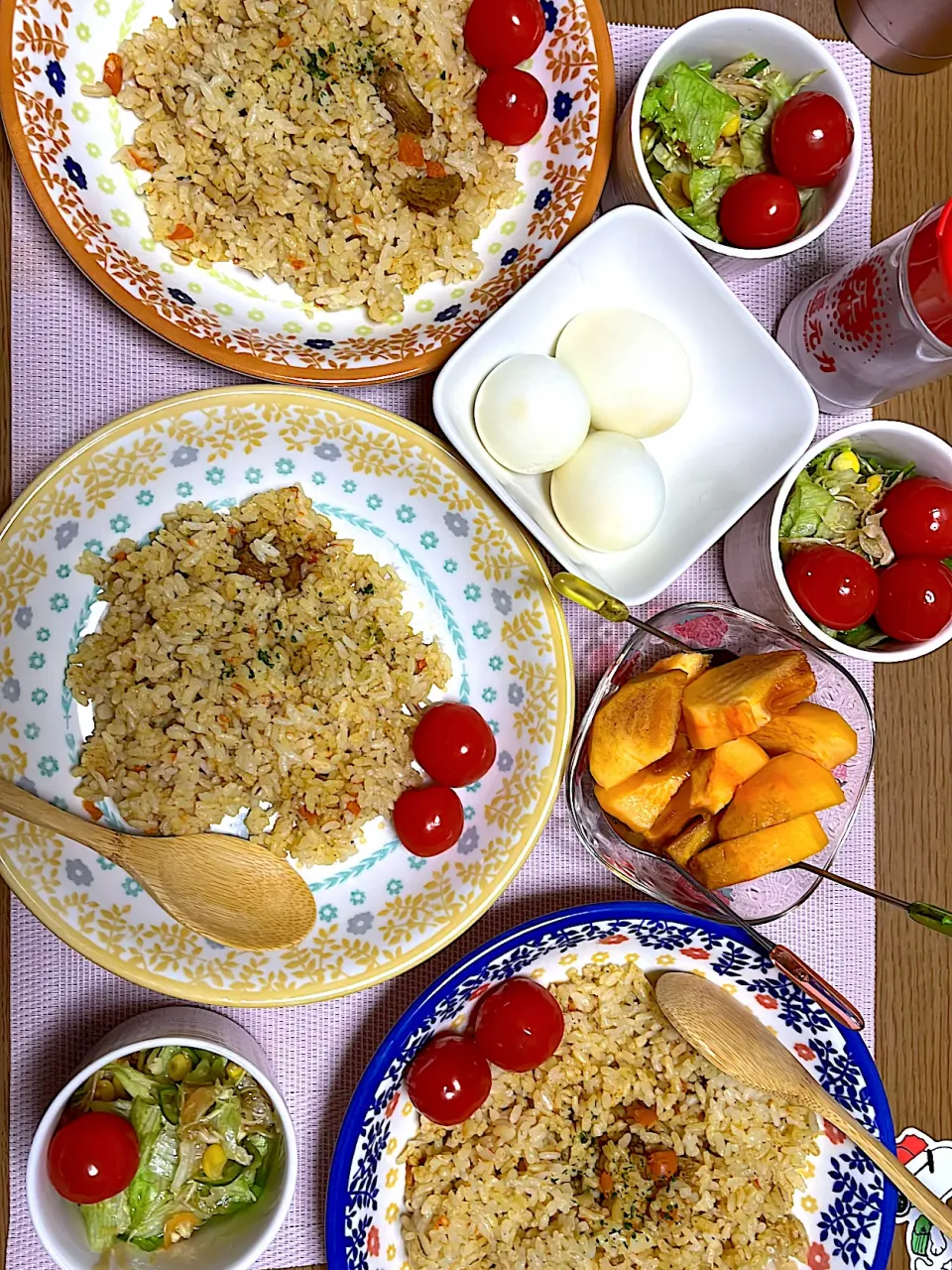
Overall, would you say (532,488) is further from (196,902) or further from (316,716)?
(196,902)

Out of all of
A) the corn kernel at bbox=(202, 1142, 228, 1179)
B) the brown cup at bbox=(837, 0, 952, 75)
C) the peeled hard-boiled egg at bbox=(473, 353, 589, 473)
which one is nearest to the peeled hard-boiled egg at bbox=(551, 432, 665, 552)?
the peeled hard-boiled egg at bbox=(473, 353, 589, 473)

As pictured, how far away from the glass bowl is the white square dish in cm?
9

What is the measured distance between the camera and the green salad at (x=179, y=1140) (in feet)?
3.47

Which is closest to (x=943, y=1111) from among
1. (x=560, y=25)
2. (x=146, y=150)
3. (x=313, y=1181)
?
(x=313, y=1181)

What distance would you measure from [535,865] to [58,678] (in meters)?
0.58

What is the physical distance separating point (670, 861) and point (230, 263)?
80cm

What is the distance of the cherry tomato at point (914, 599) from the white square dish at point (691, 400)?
0.18 meters

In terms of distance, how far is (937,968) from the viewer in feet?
4.24

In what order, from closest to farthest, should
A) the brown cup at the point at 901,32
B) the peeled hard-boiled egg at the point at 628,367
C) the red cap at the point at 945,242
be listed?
1. the red cap at the point at 945,242
2. the peeled hard-boiled egg at the point at 628,367
3. the brown cup at the point at 901,32

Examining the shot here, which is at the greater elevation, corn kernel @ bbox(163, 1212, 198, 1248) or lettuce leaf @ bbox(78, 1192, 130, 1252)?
lettuce leaf @ bbox(78, 1192, 130, 1252)

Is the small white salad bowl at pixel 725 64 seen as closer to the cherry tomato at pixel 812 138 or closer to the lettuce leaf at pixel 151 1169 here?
Result: the cherry tomato at pixel 812 138

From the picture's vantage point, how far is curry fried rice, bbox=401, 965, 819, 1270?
1.13 m

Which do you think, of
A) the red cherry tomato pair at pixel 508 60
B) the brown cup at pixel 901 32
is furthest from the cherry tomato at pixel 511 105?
the brown cup at pixel 901 32

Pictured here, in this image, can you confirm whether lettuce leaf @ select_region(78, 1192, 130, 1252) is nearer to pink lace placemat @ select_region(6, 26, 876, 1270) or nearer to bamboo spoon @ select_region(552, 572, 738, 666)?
pink lace placemat @ select_region(6, 26, 876, 1270)
